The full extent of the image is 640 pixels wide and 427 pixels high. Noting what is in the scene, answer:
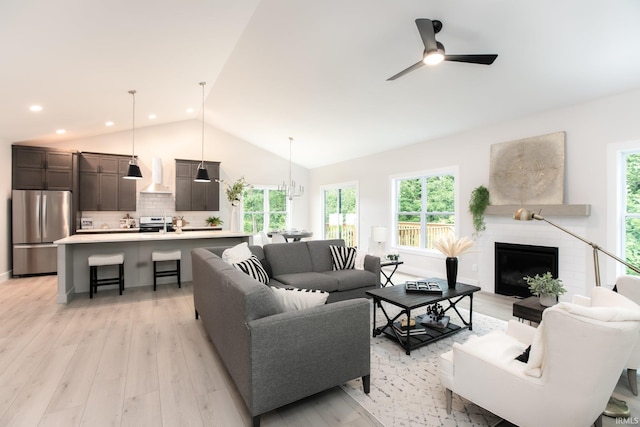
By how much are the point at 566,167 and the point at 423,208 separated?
2.41 m

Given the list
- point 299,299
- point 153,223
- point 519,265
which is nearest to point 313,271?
point 299,299

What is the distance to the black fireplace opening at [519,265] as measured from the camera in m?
4.24

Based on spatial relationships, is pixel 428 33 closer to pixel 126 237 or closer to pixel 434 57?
pixel 434 57

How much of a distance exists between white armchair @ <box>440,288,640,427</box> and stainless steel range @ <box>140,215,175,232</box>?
23.3ft

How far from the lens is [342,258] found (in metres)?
4.57

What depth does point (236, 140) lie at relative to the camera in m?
8.61

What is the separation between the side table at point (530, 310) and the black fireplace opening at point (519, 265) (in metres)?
1.56

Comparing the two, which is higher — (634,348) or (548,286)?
(548,286)

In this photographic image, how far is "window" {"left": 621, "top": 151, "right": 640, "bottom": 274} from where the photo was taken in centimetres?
362

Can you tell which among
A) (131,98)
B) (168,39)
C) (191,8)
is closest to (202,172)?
(131,98)

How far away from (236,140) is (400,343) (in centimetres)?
719

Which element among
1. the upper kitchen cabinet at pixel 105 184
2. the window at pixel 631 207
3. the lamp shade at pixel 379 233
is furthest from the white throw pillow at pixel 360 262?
the upper kitchen cabinet at pixel 105 184

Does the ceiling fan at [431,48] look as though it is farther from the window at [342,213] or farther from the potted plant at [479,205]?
the window at [342,213]

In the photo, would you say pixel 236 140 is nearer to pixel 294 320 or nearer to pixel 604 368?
pixel 294 320
